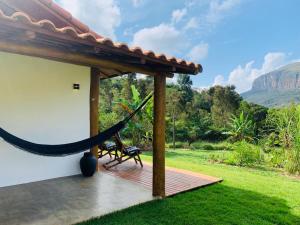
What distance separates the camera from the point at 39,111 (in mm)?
6789

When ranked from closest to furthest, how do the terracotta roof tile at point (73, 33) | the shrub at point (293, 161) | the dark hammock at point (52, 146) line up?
the terracotta roof tile at point (73, 33)
the dark hammock at point (52, 146)
the shrub at point (293, 161)

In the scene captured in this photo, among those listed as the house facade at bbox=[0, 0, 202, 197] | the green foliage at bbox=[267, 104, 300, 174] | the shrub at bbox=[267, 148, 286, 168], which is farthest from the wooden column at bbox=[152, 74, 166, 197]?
the shrub at bbox=[267, 148, 286, 168]

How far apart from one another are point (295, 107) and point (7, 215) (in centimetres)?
929

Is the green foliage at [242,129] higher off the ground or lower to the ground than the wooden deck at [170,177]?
higher

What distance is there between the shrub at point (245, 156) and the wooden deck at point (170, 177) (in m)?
3.16

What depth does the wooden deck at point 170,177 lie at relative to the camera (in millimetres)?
6234

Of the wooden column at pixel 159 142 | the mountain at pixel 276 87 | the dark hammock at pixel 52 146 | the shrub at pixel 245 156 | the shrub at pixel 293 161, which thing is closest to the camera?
the dark hammock at pixel 52 146

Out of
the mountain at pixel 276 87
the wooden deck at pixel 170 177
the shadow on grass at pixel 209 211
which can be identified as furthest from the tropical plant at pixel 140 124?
the mountain at pixel 276 87

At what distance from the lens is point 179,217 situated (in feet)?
15.1

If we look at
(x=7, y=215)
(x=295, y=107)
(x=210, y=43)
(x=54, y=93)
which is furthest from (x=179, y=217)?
(x=210, y=43)

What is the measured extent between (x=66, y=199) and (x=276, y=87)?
206 feet

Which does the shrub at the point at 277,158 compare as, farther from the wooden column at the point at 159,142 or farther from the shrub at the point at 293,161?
the wooden column at the point at 159,142

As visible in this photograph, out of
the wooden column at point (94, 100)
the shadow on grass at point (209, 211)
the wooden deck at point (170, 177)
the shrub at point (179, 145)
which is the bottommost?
the shadow on grass at point (209, 211)

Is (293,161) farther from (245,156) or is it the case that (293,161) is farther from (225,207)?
(225,207)
